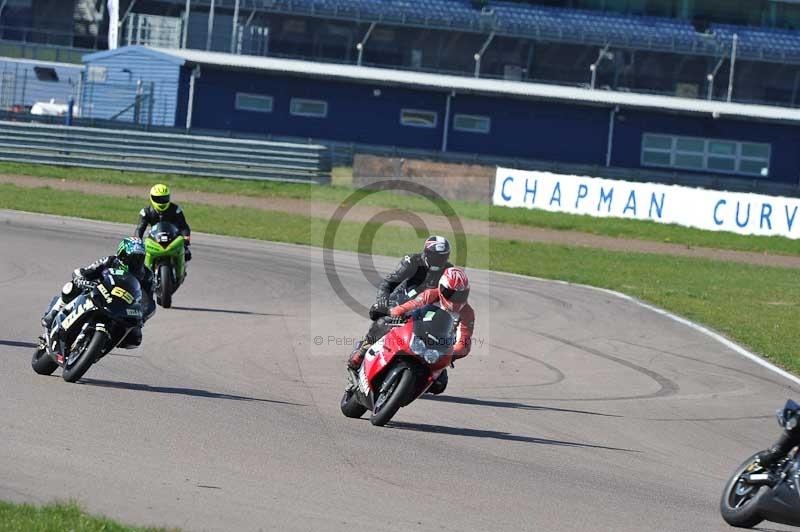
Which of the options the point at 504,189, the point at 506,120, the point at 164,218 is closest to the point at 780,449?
the point at 164,218

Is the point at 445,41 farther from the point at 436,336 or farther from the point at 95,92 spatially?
the point at 436,336

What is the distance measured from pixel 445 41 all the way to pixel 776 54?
1398cm

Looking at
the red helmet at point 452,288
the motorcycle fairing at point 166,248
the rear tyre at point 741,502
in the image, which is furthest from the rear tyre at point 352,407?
the motorcycle fairing at point 166,248

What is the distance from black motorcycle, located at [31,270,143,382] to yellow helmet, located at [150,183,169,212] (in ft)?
20.2

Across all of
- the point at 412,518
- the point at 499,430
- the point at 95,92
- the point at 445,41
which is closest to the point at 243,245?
the point at 499,430

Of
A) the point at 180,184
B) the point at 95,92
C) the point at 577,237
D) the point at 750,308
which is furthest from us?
the point at 95,92

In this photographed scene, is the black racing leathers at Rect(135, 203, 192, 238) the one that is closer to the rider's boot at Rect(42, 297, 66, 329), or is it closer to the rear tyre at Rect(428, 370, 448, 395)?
the rider's boot at Rect(42, 297, 66, 329)

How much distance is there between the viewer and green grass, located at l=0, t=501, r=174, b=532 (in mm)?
6117

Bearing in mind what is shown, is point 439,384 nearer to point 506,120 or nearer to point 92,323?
point 92,323

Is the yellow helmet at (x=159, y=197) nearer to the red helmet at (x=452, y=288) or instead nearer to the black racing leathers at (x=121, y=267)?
the black racing leathers at (x=121, y=267)

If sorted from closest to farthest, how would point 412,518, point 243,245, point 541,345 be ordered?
point 412,518
point 541,345
point 243,245

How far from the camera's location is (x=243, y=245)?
24.6 meters

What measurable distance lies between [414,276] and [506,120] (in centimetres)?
3985

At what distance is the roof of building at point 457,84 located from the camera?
49.2 m
